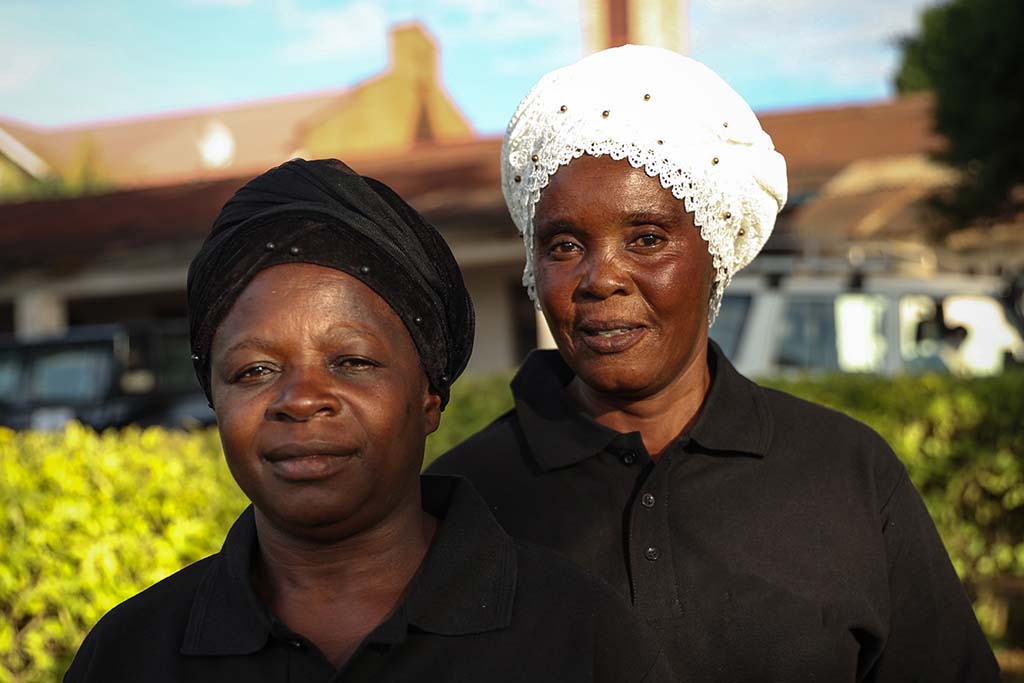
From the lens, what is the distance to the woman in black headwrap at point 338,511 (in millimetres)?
1530

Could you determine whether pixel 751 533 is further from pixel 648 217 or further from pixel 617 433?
pixel 648 217

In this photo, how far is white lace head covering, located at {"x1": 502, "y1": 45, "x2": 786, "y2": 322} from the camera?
1.99m

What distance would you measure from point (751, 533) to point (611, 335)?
42 centimetres

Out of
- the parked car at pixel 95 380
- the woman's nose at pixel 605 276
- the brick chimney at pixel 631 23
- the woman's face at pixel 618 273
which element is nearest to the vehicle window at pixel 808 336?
the woman's face at pixel 618 273

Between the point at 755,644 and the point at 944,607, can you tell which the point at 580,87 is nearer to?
the point at 755,644

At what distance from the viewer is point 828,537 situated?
6.69 ft

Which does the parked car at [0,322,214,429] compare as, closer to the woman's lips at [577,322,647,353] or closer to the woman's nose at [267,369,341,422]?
the woman's lips at [577,322,647,353]

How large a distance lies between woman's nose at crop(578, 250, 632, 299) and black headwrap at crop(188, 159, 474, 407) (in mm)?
335

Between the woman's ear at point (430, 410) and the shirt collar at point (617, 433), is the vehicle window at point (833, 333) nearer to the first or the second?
the shirt collar at point (617, 433)

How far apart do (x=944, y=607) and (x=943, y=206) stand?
8977 mm

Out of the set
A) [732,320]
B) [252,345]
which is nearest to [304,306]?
[252,345]

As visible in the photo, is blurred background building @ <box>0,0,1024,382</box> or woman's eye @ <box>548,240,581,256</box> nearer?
woman's eye @ <box>548,240,581,256</box>

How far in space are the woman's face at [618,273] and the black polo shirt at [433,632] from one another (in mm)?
471

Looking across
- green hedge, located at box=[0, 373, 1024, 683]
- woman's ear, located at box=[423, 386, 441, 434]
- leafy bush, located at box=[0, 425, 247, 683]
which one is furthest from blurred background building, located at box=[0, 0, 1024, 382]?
woman's ear, located at box=[423, 386, 441, 434]
